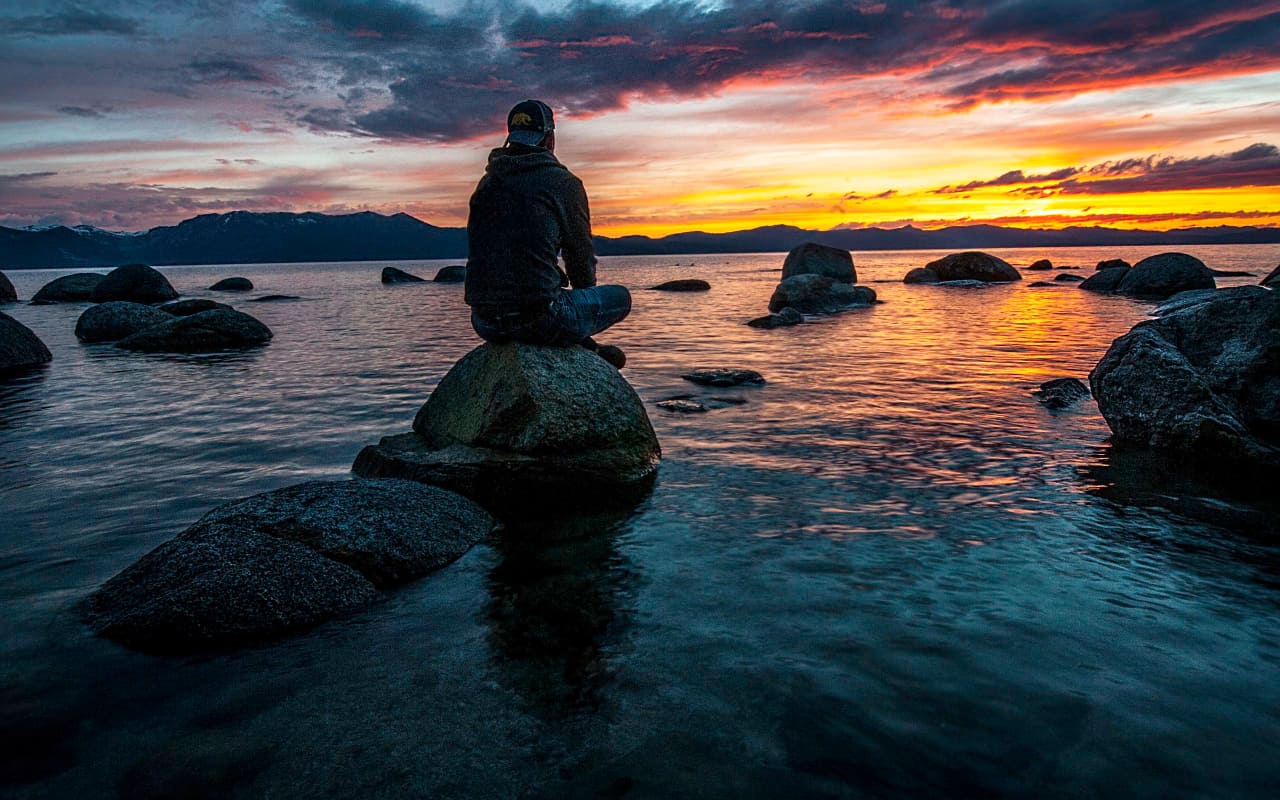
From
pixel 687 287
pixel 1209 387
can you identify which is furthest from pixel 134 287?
pixel 1209 387

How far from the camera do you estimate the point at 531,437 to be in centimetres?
727

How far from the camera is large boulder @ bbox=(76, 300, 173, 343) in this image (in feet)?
73.5

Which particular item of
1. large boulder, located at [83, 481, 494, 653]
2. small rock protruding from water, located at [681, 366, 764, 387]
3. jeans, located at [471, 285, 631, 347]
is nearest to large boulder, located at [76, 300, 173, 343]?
small rock protruding from water, located at [681, 366, 764, 387]

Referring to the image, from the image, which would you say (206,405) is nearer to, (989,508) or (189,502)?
(189,502)

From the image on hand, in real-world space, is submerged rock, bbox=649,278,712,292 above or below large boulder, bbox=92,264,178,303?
below

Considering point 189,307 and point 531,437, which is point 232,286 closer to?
point 189,307

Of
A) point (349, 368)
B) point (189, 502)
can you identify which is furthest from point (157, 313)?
point (189, 502)

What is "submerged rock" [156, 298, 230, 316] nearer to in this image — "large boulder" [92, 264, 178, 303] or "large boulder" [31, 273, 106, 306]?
"large boulder" [92, 264, 178, 303]

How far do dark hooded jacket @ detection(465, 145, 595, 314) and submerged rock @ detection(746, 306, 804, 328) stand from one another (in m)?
18.0

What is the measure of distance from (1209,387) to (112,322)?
27279 millimetres

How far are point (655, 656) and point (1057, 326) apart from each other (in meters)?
23.7

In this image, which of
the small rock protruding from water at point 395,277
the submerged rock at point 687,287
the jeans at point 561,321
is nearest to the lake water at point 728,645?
the jeans at point 561,321

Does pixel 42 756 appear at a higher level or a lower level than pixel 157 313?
lower

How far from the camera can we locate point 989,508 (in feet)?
22.1
